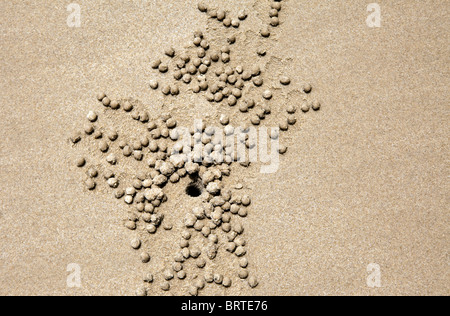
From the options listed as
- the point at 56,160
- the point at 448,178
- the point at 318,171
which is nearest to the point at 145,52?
the point at 56,160

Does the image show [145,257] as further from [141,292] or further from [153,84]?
[153,84]

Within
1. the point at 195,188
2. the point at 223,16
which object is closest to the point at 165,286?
the point at 195,188

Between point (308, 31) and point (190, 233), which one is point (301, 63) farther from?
point (190, 233)

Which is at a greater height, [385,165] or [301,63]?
[301,63]

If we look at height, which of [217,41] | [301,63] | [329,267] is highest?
[217,41]

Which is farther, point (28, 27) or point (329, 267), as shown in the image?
point (28, 27)

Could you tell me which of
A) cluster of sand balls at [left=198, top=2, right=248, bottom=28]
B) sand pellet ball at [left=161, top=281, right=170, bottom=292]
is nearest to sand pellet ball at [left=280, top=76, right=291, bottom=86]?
cluster of sand balls at [left=198, top=2, right=248, bottom=28]

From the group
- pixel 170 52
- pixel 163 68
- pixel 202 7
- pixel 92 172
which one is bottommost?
Answer: pixel 92 172
